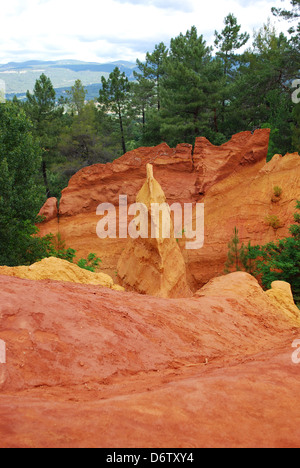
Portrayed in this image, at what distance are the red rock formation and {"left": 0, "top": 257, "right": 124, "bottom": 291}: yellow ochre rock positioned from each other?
237 cm

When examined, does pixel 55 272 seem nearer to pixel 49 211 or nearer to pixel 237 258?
pixel 237 258

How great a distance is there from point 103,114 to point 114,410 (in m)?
28.9

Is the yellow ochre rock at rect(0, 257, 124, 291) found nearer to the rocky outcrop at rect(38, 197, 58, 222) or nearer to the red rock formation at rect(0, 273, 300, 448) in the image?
the red rock formation at rect(0, 273, 300, 448)

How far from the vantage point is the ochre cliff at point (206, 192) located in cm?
1462

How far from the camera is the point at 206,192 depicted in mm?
17391

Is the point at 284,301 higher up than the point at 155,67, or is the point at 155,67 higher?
the point at 155,67

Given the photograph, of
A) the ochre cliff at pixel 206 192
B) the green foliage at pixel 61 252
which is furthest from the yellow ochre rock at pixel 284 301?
the green foliage at pixel 61 252

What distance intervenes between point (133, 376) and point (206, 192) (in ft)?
46.5

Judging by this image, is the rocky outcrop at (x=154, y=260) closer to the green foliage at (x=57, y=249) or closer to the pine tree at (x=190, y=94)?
the green foliage at (x=57, y=249)

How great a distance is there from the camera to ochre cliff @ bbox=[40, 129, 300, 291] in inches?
576

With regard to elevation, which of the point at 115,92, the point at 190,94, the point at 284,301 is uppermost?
the point at 115,92

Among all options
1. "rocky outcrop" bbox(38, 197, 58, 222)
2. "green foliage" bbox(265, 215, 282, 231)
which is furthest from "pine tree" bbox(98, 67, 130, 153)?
"green foliage" bbox(265, 215, 282, 231)

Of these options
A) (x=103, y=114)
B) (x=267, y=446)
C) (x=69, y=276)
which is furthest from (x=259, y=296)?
(x=103, y=114)

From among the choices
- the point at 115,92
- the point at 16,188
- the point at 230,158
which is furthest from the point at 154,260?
the point at 115,92
